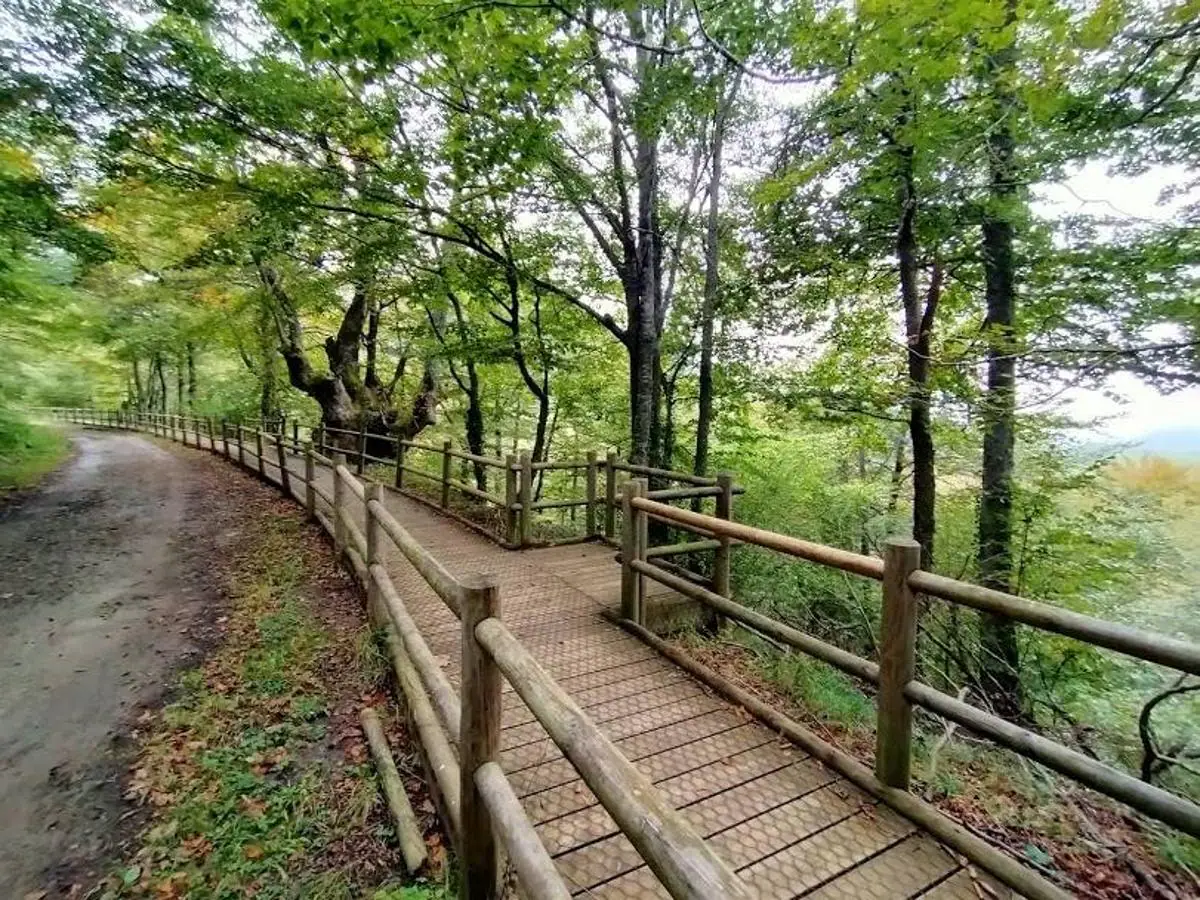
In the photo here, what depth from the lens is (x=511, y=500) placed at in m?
6.49

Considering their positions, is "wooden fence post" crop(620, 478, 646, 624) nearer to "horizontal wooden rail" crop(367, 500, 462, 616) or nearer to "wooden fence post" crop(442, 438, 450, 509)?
"horizontal wooden rail" crop(367, 500, 462, 616)

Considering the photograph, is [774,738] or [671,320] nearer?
[774,738]

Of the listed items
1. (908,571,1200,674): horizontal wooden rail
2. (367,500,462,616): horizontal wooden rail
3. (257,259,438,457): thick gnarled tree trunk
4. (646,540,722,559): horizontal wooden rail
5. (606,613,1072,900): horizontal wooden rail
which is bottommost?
(606,613,1072,900): horizontal wooden rail

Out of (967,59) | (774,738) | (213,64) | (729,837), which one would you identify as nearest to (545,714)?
(729,837)

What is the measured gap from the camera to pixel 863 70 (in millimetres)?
3957

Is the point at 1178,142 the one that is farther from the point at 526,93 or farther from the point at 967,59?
the point at 526,93

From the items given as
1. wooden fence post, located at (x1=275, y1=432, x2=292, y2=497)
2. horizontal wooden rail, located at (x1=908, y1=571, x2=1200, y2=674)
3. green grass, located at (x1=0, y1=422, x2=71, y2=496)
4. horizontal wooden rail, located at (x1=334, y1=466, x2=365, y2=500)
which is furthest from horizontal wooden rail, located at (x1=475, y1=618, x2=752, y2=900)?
green grass, located at (x1=0, y1=422, x2=71, y2=496)

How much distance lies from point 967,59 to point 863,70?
42.8 inches

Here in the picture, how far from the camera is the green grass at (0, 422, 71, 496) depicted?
1148cm

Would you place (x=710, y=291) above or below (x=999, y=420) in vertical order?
above

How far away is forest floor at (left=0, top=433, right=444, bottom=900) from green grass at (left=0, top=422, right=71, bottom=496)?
576 cm

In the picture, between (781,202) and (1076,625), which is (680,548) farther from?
(781,202)

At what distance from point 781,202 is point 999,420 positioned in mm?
3094

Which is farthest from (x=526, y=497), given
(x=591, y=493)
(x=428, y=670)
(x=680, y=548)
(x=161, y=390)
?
(x=161, y=390)
